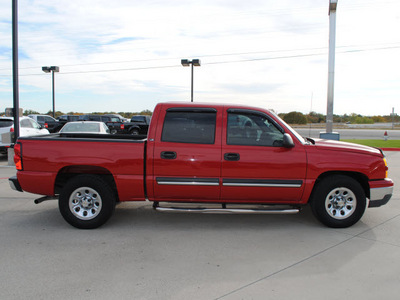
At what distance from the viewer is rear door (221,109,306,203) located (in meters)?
4.84

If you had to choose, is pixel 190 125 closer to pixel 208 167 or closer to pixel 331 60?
pixel 208 167

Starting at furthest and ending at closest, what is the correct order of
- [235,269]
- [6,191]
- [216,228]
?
[6,191] < [216,228] < [235,269]

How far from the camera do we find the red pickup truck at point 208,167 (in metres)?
4.86

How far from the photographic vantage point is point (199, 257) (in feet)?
13.4

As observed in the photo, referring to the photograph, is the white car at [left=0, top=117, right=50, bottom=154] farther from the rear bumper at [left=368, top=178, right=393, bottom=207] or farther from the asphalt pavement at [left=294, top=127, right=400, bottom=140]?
the asphalt pavement at [left=294, top=127, right=400, bottom=140]

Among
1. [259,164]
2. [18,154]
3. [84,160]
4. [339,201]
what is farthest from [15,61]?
[339,201]

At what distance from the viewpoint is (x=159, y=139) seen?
16.1 feet

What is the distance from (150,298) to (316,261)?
6.51 feet

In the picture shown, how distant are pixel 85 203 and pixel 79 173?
0.49 m

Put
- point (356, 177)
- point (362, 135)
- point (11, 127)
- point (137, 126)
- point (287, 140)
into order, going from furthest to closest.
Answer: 1. point (362, 135)
2. point (137, 126)
3. point (11, 127)
4. point (356, 177)
5. point (287, 140)

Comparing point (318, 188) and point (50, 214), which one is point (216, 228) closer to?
point (318, 188)

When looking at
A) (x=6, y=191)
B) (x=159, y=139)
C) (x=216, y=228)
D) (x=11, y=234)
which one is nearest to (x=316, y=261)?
(x=216, y=228)

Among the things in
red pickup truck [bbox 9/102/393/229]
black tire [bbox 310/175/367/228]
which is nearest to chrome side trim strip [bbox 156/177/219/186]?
red pickup truck [bbox 9/102/393/229]

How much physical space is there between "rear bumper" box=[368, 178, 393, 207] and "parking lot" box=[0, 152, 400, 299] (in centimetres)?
43
